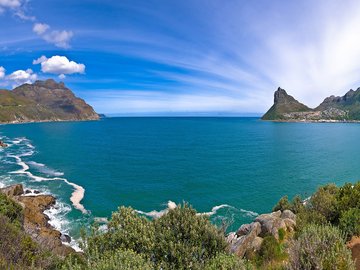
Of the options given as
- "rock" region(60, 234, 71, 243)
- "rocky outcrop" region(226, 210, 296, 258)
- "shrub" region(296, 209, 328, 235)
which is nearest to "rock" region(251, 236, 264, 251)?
"rocky outcrop" region(226, 210, 296, 258)

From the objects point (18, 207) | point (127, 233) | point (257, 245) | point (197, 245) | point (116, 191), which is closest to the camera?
point (197, 245)

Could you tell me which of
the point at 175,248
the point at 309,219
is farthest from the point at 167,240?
the point at 309,219

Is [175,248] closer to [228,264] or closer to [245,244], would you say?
[228,264]

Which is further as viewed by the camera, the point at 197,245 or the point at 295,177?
the point at 295,177

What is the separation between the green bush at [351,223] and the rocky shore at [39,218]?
1171 inches

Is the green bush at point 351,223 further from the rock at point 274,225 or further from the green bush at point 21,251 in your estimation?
the green bush at point 21,251

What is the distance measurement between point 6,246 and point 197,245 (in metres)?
13.2

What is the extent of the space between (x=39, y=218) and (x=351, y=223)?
45.4m

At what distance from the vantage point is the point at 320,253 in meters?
12.2

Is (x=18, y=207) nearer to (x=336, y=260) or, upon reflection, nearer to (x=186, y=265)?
(x=186, y=265)

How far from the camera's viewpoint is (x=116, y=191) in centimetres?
5969

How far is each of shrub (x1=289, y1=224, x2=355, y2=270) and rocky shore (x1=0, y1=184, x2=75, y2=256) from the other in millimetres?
28599

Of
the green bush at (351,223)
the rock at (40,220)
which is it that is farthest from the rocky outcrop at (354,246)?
the rock at (40,220)

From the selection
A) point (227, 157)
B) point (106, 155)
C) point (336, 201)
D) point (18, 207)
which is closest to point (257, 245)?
point (336, 201)
